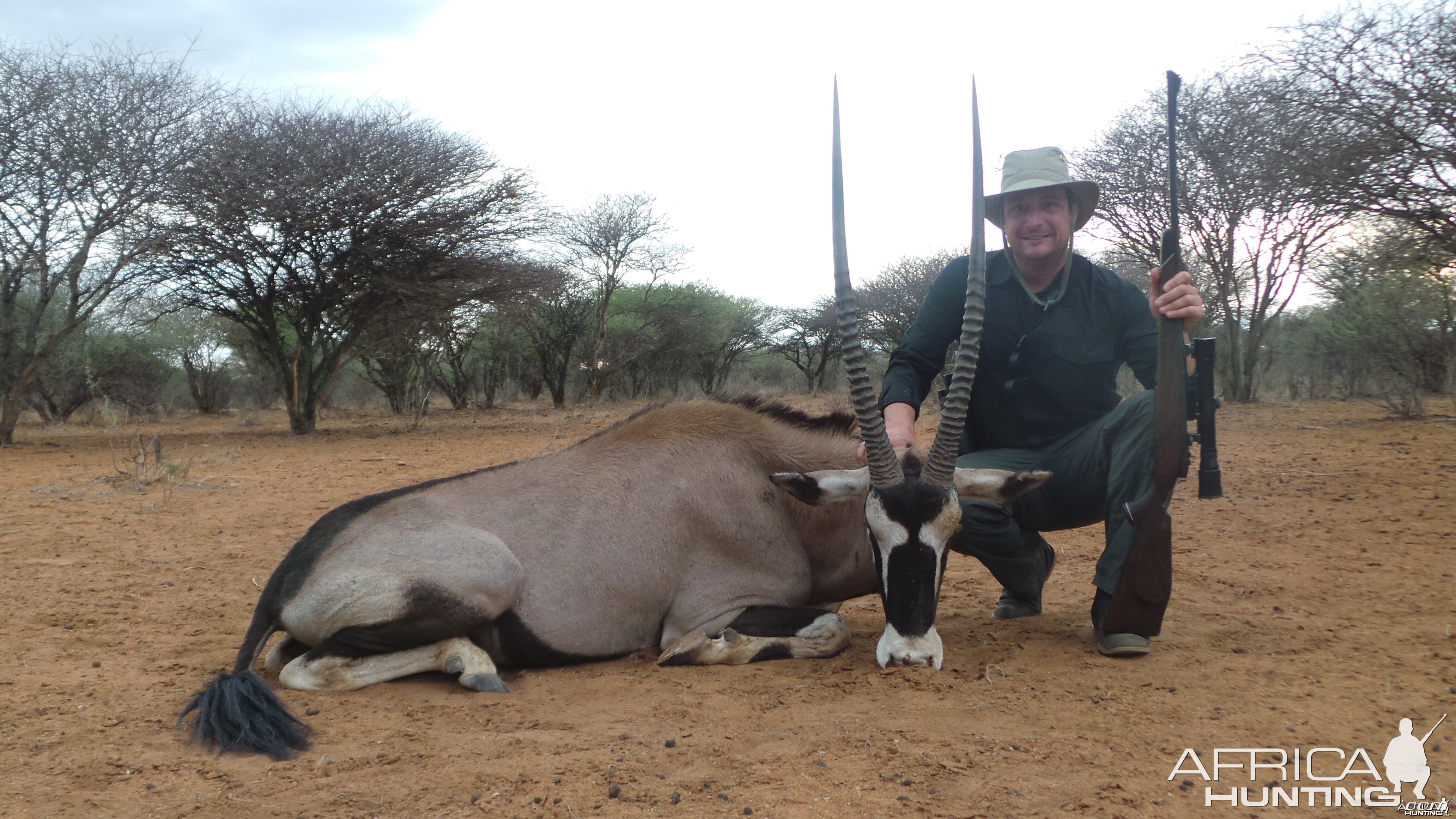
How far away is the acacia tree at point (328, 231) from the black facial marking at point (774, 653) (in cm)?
1616

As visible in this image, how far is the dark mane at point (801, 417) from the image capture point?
4535 millimetres

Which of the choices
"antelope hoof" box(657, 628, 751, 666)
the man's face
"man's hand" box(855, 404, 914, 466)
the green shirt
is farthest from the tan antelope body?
the man's face

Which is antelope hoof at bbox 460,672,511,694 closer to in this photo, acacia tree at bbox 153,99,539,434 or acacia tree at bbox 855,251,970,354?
acacia tree at bbox 153,99,539,434

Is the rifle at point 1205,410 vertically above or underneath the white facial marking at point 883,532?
above

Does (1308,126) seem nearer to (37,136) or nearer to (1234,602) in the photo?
(1234,602)

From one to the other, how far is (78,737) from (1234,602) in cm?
482

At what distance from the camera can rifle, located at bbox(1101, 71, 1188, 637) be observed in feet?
11.4

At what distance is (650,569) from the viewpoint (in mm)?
3854

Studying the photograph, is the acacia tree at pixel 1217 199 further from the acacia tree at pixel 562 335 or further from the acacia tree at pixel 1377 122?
the acacia tree at pixel 562 335

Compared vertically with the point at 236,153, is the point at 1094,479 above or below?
below

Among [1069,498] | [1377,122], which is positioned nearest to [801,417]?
[1069,498]

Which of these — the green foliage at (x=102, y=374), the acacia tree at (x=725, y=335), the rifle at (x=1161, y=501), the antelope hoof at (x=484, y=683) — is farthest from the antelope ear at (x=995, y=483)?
the acacia tree at (x=725, y=335)

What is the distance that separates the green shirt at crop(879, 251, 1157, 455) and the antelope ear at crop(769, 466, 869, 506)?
2.02 feet

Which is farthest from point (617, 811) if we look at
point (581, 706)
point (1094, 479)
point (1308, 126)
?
point (1308, 126)
